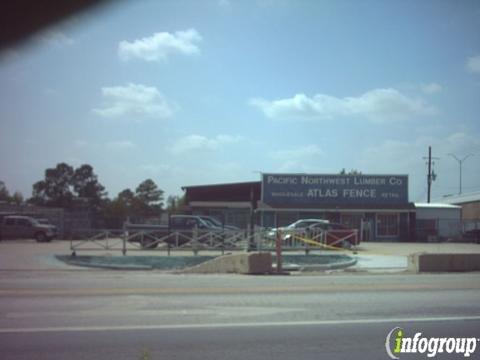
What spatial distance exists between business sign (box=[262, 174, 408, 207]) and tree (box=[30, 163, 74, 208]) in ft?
165

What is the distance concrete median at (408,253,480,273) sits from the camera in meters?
19.6

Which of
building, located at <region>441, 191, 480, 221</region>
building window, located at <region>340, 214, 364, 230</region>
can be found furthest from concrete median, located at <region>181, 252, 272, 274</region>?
building, located at <region>441, 191, 480, 221</region>

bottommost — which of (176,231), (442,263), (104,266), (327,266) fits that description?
(104,266)

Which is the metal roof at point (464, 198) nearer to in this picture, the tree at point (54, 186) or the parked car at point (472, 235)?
the parked car at point (472, 235)

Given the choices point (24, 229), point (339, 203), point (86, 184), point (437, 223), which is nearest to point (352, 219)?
point (339, 203)

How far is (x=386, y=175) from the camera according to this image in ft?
158

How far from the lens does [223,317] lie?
973cm

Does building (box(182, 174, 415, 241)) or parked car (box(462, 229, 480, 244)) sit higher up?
building (box(182, 174, 415, 241))

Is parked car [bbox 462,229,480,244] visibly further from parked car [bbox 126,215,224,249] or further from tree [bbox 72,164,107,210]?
tree [bbox 72,164,107,210]

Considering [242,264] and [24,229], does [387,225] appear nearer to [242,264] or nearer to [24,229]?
[24,229]

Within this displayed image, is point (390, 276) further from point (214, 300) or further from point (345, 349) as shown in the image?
point (345, 349)

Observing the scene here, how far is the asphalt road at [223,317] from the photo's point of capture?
7480 mm

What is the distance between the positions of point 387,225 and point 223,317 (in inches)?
1536

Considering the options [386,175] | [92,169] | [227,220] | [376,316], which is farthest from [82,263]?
[92,169]
